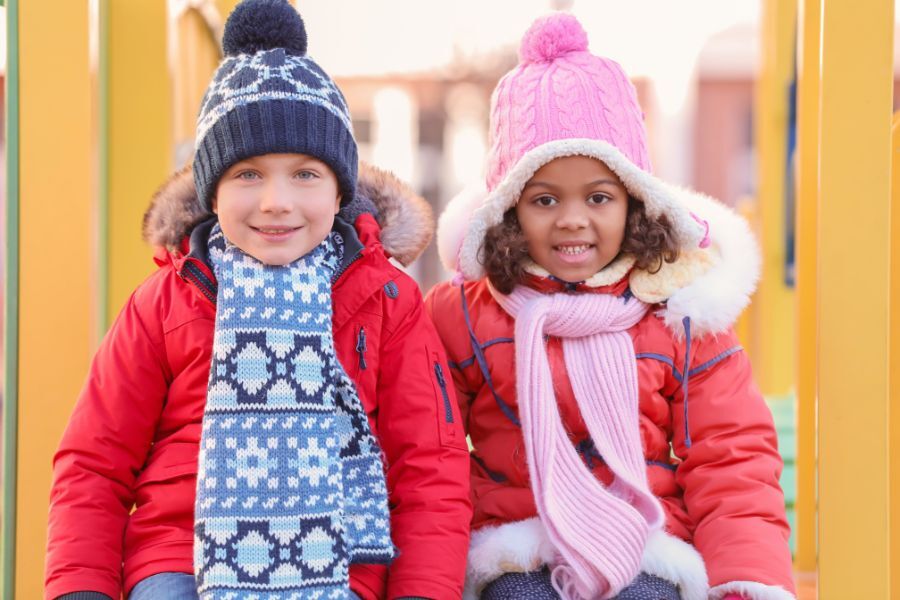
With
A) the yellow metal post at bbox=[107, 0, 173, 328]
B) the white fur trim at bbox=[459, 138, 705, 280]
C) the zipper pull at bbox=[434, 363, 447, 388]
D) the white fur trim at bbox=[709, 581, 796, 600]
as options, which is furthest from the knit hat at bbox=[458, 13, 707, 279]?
the yellow metal post at bbox=[107, 0, 173, 328]

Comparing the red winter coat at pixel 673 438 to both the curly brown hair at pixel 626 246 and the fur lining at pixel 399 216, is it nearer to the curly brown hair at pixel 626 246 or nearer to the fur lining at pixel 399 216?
the curly brown hair at pixel 626 246

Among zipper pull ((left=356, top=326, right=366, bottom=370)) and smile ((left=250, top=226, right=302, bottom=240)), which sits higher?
smile ((left=250, top=226, right=302, bottom=240))

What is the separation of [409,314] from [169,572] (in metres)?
0.64

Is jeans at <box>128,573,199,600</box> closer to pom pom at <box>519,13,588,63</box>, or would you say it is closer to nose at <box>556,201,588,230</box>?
nose at <box>556,201,588,230</box>

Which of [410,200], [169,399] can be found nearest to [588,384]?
[410,200]

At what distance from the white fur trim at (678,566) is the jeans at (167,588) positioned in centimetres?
56

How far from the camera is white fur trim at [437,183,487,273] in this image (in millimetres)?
2270

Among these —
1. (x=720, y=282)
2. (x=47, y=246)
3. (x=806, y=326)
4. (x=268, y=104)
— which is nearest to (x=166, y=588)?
(x=47, y=246)

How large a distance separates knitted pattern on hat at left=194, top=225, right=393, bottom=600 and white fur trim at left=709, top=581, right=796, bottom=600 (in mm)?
→ 621

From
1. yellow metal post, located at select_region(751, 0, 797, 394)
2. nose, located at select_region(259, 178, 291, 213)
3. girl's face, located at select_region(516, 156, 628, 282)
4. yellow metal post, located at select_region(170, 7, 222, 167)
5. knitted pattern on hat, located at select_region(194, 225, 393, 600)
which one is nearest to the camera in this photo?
knitted pattern on hat, located at select_region(194, 225, 393, 600)

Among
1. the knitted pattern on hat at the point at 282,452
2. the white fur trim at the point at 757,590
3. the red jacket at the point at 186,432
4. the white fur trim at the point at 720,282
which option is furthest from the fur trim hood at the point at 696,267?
the white fur trim at the point at 757,590

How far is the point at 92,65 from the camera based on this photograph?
2154 millimetres

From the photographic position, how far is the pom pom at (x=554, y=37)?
7.00 ft

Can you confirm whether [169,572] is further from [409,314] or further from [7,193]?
[7,193]
